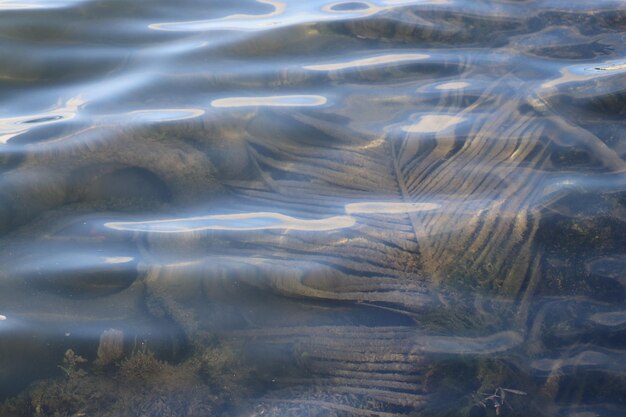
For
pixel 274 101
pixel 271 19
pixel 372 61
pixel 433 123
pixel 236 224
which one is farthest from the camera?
pixel 271 19

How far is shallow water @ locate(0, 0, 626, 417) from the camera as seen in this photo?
1405 millimetres

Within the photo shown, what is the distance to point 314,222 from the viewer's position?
184cm

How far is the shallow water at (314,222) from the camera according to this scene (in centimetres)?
141

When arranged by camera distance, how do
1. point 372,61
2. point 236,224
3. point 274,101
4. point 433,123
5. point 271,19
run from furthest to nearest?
point 271,19 → point 372,61 → point 274,101 → point 433,123 → point 236,224

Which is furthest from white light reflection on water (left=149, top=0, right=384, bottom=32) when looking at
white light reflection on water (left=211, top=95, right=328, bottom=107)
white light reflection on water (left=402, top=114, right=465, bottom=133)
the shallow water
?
white light reflection on water (left=402, top=114, right=465, bottom=133)

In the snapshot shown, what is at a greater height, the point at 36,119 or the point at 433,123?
the point at 36,119

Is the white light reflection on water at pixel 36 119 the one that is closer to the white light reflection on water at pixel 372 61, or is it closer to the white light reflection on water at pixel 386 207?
the white light reflection on water at pixel 372 61

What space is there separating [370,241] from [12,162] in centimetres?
120

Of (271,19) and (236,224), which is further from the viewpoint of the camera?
(271,19)

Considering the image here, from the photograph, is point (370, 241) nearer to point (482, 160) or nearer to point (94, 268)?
point (482, 160)

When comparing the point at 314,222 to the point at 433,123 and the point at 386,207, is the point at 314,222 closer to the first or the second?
the point at 386,207

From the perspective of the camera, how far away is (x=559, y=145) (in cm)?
212

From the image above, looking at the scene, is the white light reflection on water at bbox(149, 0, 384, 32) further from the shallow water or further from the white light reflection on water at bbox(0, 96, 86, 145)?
the white light reflection on water at bbox(0, 96, 86, 145)

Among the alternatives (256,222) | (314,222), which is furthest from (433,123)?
(256,222)
